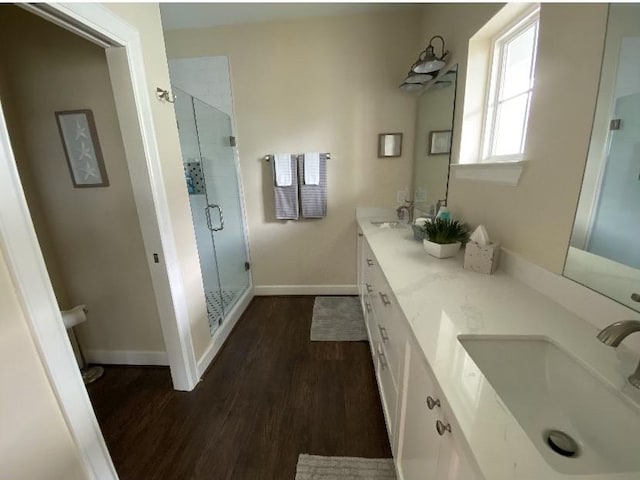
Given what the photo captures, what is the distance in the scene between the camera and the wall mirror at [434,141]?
1816mm

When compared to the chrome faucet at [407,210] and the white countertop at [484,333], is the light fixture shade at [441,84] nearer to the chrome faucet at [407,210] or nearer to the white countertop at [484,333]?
the chrome faucet at [407,210]

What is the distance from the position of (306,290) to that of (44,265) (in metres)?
2.30

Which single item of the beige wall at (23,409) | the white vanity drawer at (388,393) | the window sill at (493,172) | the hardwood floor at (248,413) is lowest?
→ the hardwood floor at (248,413)

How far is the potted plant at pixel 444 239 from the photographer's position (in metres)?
A: 1.43

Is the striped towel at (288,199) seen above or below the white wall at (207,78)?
below

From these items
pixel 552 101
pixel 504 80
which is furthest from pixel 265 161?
pixel 552 101

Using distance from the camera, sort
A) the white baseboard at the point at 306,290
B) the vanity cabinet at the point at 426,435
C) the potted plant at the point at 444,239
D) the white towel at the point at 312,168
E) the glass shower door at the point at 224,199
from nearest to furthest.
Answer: the vanity cabinet at the point at 426,435 → the potted plant at the point at 444,239 → the glass shower door at the point at 224,199 → the white towel at the point at 312,168 → the white baseboard at the point at 306,290

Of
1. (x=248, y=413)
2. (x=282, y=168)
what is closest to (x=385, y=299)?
(x=248, y=413)

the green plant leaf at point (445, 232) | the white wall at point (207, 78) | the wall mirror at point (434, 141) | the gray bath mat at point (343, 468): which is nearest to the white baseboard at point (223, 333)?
the gray bath mat at point (343, 468)

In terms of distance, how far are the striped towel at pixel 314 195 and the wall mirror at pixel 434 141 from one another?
2.89 ft

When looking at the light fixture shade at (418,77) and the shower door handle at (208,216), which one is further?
the shower door handle at (208,216)

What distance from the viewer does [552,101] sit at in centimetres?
97

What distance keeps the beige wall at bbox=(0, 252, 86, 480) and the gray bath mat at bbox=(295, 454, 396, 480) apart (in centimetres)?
93

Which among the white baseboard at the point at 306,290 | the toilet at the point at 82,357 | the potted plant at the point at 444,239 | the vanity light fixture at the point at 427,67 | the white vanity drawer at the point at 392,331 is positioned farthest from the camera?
the white baseboard at the point at 306,290
